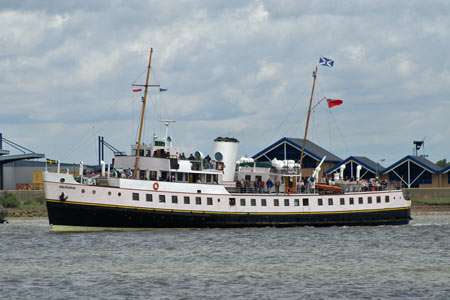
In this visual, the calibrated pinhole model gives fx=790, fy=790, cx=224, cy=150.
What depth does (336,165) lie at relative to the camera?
120 metres

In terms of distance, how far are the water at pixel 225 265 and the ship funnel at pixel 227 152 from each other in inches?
328

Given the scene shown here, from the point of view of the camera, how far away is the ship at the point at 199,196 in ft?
188

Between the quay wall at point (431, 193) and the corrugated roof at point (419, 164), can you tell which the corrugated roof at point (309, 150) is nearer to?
the corrugated roof at point (419, 164)

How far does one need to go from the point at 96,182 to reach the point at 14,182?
69149mm

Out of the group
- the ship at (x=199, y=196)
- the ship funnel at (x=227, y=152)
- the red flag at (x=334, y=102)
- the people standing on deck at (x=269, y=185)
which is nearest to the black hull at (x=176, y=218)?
the ship at (x=199, y=196)

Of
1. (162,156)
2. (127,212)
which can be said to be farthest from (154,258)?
(162,156)

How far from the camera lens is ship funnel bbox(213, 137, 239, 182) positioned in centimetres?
6825

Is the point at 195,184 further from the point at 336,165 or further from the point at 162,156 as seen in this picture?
the point at 336,165

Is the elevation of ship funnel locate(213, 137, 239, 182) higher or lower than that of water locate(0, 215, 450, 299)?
higher

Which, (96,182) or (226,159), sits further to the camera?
(226,159)

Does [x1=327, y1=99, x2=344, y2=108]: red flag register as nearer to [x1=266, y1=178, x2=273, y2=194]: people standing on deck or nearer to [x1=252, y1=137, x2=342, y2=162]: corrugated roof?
[x1=266, y1=178, x2=273, y2=194]: people standing on deck

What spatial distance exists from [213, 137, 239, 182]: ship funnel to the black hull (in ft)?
21.0

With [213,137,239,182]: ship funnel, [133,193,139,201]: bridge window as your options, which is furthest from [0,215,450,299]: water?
[213,137,239,182]: ship funnel

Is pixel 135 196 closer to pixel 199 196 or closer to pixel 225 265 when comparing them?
pixel 199 196
